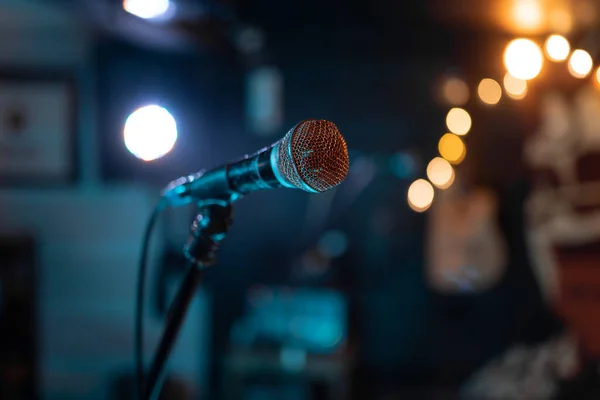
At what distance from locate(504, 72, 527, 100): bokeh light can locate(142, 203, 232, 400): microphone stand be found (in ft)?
9.80

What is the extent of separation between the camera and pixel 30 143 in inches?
125

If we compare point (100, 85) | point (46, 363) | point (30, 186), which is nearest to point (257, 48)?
point (100, 85)

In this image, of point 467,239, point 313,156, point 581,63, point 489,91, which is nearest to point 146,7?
point 313,156

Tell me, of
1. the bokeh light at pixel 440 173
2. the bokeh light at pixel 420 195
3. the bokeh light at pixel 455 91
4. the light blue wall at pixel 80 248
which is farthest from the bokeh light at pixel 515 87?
the light blue wall at pixel 80 248

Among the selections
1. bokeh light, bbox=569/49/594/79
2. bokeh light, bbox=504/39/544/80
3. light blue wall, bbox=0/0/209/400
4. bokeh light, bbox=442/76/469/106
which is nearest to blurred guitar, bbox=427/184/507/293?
bokeh light, bbox=442/76/469/106

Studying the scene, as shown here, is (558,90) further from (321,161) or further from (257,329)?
(321,161)

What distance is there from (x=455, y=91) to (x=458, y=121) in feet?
0.71

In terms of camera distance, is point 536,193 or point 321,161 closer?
point 321,161

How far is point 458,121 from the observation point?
136 inches

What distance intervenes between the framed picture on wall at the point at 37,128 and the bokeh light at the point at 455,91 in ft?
8.46

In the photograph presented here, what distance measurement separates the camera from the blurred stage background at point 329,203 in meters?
3.10

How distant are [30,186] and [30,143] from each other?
11.4 inches

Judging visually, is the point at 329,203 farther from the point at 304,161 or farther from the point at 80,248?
the point at 304,161

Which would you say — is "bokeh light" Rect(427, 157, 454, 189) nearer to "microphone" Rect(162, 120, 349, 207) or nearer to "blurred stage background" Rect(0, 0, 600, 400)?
"blurred stage background" Rect(0, 0, 600, 400)
